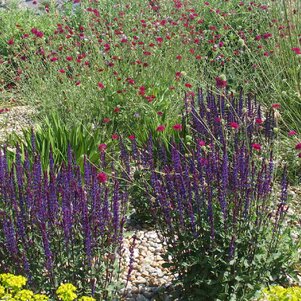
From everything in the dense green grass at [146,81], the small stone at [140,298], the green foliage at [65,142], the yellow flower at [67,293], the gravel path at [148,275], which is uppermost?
the dense green grass at [146,81]

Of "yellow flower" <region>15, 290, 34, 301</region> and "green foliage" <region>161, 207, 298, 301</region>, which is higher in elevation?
"yellow flower" <region>15, 290, 34, 301</region>

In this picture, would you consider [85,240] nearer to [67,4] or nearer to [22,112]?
[22,112]

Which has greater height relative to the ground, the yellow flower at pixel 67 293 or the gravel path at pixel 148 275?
the yellow flower at pixel 67 293

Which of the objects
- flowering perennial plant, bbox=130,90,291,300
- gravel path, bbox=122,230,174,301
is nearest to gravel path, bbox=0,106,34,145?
gravel path, bbox=122,230,174,301

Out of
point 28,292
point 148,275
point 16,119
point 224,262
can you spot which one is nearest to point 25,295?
point 28,292

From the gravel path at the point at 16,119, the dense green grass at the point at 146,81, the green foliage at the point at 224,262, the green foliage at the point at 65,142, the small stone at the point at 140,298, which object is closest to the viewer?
the green foliage at the point at 224,262

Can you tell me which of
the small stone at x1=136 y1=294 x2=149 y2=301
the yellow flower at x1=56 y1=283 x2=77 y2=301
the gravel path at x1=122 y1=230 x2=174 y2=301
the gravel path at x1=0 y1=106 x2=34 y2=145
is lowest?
the small stone at x1=136 y1=294 x2=149 y2=301

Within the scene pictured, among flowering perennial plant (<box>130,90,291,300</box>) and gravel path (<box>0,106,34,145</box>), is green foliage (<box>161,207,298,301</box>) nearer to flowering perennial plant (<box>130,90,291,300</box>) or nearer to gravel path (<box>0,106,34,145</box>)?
flowering perennial plant (<box>130,90,291,300</box>)

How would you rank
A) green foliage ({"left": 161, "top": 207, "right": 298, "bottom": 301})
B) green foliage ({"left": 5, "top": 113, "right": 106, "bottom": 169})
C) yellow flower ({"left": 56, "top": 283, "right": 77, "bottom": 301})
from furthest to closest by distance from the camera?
green foliage ({"left": 5, "top": 113, "right": 106, "bottom": 169}) < green foliage ({"left": 161, "top": 207, "right": 298, "bottom": 301}) < yellow flower ({"left": 56, "top": 283, "right": 77, "bottom": 301})

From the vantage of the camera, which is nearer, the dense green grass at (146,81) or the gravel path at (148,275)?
the gravel path at (148,275)

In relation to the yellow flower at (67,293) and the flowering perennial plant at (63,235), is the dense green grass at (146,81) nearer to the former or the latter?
the flowering perennial plant at (63,235)

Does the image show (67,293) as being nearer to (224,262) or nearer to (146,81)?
(224,262)

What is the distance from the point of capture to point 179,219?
306cm

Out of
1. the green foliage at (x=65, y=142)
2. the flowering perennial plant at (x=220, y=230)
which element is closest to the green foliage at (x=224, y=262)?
the flowering perennial plant at (x=220, y=230)
